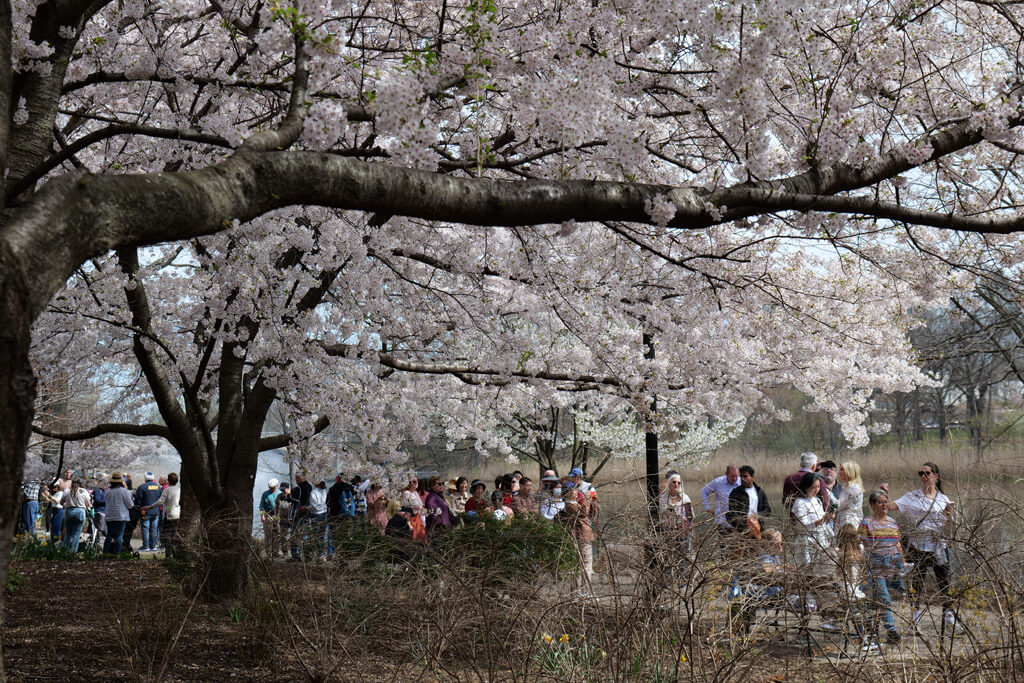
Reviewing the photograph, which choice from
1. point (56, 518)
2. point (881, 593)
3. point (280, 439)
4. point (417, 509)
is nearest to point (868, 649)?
point (881, 593)

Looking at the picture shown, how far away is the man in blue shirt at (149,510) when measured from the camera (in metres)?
16.0

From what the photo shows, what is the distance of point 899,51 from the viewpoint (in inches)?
221

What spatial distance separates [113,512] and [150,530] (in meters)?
2.46

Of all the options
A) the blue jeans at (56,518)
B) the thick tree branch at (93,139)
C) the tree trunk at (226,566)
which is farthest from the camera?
the blue jeans at (56,518)

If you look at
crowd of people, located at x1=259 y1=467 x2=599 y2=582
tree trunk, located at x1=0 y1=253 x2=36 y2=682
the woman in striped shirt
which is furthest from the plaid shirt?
the woman in striped shirt

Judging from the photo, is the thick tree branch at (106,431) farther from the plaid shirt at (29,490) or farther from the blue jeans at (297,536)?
the plaid shirt at (29,490)

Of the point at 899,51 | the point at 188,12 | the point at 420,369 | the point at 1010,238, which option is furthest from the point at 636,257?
the point at 188,12

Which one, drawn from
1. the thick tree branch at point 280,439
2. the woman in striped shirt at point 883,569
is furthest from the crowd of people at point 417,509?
the woman in striped shirt at point 883,569

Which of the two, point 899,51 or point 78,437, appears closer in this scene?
point 899,51

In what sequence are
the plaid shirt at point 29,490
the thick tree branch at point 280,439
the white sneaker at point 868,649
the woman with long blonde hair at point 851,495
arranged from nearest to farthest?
1. the white sneaker at point 868,649
2. the woman with long blonde hair at point 851,495
3. the thick tree branch at point 280,439
4. the plaid shirt at point 29,490

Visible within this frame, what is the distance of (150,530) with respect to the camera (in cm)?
1664

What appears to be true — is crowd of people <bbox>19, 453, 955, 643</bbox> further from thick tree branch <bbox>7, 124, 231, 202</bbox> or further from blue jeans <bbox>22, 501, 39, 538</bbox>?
thick tree branch <bbox>7, 124, 231, 202</bbox>

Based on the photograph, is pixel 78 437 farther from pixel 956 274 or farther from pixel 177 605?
pixel 956 274

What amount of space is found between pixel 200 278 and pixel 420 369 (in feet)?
7.97
